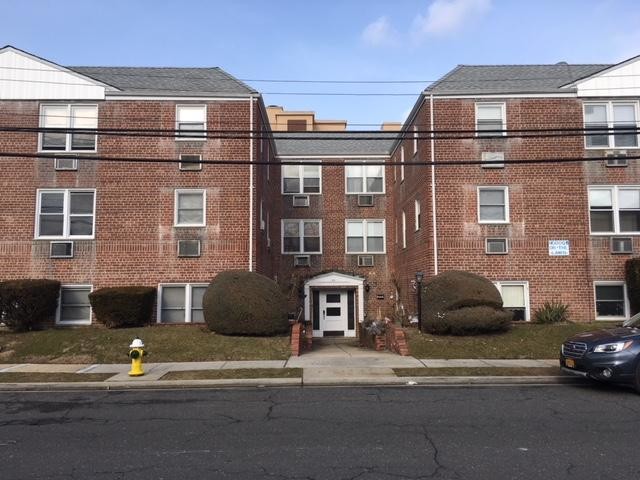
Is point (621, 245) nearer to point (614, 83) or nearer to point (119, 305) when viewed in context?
point (614, 83)

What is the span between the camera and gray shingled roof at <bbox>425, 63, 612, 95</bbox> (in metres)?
18.5

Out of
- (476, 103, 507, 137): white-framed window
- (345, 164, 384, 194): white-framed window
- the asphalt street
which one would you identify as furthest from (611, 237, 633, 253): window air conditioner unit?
(345, 164, 384, 194): white-framed window

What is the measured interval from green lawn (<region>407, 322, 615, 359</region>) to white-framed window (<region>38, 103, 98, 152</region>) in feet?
40.7

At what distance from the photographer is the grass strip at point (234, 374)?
11203 millimetres

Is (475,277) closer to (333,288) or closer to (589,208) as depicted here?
(589,208)

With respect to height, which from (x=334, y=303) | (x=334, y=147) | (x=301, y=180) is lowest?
(x=334, y=303)

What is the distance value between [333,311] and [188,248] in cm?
832

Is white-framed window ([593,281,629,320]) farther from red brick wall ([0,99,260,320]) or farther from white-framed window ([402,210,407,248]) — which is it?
red brick wall ([0,99,260,320])

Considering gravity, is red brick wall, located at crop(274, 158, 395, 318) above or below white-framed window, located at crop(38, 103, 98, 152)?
below

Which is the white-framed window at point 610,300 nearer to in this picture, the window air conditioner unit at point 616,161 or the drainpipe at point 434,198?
the window air conditioner unit at point 616,161

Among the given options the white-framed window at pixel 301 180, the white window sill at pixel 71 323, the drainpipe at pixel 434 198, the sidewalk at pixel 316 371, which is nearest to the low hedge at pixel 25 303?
the white window sill at pixel 71 323

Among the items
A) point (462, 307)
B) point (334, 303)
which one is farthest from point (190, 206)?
point (462, 307)

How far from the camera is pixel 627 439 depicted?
21.7ft

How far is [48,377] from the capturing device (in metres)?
11.4
